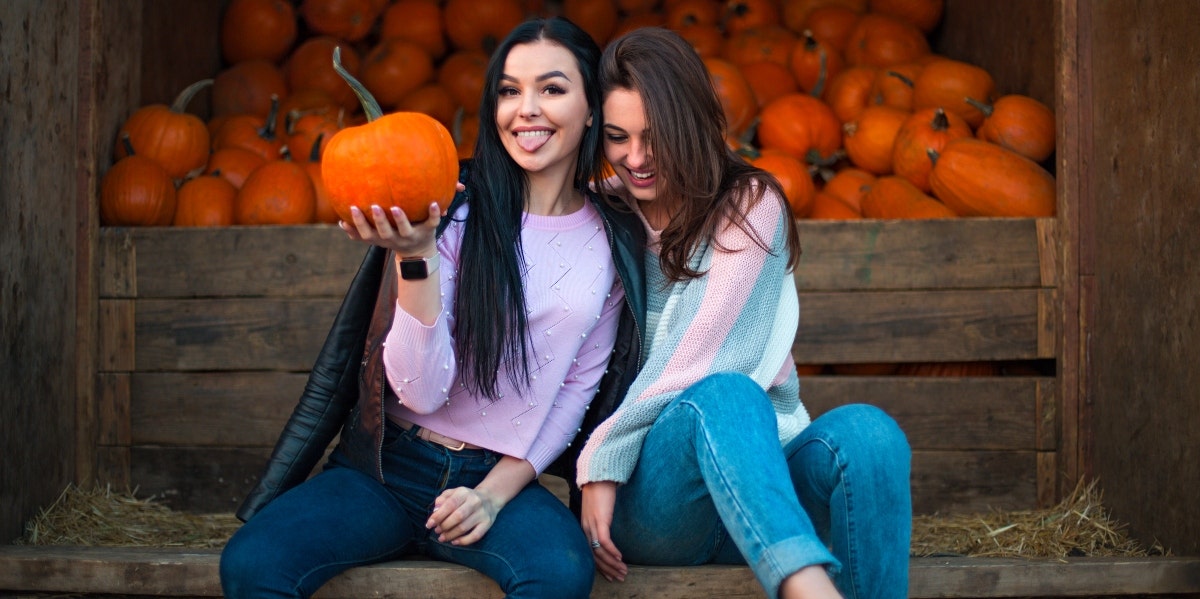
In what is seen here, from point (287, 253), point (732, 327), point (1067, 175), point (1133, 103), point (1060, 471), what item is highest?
point (1133, 103)

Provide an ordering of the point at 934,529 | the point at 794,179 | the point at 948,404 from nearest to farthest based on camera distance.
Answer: the point at 934,529
the point at 948,404
the point at 794,179

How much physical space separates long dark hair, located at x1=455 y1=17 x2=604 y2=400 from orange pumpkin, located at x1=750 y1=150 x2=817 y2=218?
1329 mm

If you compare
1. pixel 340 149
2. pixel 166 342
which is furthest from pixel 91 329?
pixel 340 149

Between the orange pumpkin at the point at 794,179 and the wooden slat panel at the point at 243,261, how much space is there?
1.36 meters

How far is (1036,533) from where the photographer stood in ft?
10.2

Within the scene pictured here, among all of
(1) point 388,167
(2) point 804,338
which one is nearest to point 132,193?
(1) point 388,167

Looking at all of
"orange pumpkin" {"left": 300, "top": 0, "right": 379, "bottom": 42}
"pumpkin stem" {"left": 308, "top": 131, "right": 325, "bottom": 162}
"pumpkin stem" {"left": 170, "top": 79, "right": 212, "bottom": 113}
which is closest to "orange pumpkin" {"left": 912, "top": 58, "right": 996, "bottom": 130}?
"pumpkin stem" {"left": 308, "top": 131, "right": 325, "bottom": 162}

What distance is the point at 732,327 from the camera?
229 centimetres

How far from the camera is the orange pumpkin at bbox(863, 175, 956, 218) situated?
11.7 ft

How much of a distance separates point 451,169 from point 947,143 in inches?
85.8

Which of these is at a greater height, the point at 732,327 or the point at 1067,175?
the point at 1067,175

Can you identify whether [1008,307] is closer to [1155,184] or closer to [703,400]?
[1155,184]

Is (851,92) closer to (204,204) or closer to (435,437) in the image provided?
(204,204)

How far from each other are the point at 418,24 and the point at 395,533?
2.94 metres
